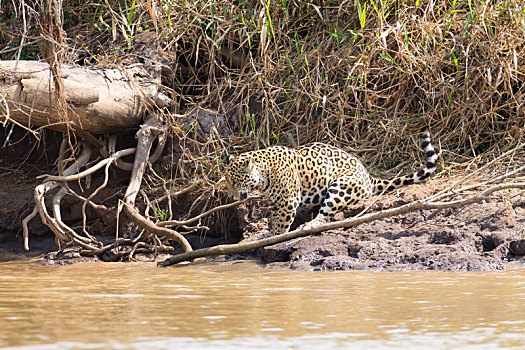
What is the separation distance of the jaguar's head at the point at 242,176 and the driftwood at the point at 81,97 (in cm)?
96

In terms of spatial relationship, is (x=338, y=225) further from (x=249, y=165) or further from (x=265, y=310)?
(x=265, y=310)

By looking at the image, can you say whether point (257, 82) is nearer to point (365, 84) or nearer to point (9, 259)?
point (365, 84)

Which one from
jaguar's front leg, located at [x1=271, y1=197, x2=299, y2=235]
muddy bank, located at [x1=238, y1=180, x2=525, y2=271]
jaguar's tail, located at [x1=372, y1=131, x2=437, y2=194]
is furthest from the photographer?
jaguar's tail, located at [x1=372, y1=131, x2=437, y2=194]

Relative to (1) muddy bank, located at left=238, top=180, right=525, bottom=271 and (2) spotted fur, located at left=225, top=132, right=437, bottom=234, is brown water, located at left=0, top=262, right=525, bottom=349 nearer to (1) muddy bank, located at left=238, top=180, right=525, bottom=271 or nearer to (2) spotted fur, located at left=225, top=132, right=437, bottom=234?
(1) muddy bank, located at left=238, top=180, right=525, bottom=271

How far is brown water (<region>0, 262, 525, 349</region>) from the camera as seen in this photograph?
2.45m

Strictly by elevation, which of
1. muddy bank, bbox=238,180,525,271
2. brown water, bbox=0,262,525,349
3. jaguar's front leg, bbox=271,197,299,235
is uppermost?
jaguar's front leg, bbox=271,197,299,235

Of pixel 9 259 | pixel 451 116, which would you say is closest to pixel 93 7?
pixel 9 259

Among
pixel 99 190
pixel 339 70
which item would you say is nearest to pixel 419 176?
pixel 339 70

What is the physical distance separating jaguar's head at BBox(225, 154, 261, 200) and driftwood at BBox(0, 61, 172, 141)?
0.96m

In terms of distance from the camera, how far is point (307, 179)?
6113 millimetres

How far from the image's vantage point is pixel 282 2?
276 inches

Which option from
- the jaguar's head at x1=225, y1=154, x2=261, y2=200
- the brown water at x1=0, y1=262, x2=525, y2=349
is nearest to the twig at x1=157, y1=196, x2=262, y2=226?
the jaguar's head at x1=225, y1=154, x2=261, y2=200

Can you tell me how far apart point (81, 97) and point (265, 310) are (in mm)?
3423

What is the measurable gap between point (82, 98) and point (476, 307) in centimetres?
389
